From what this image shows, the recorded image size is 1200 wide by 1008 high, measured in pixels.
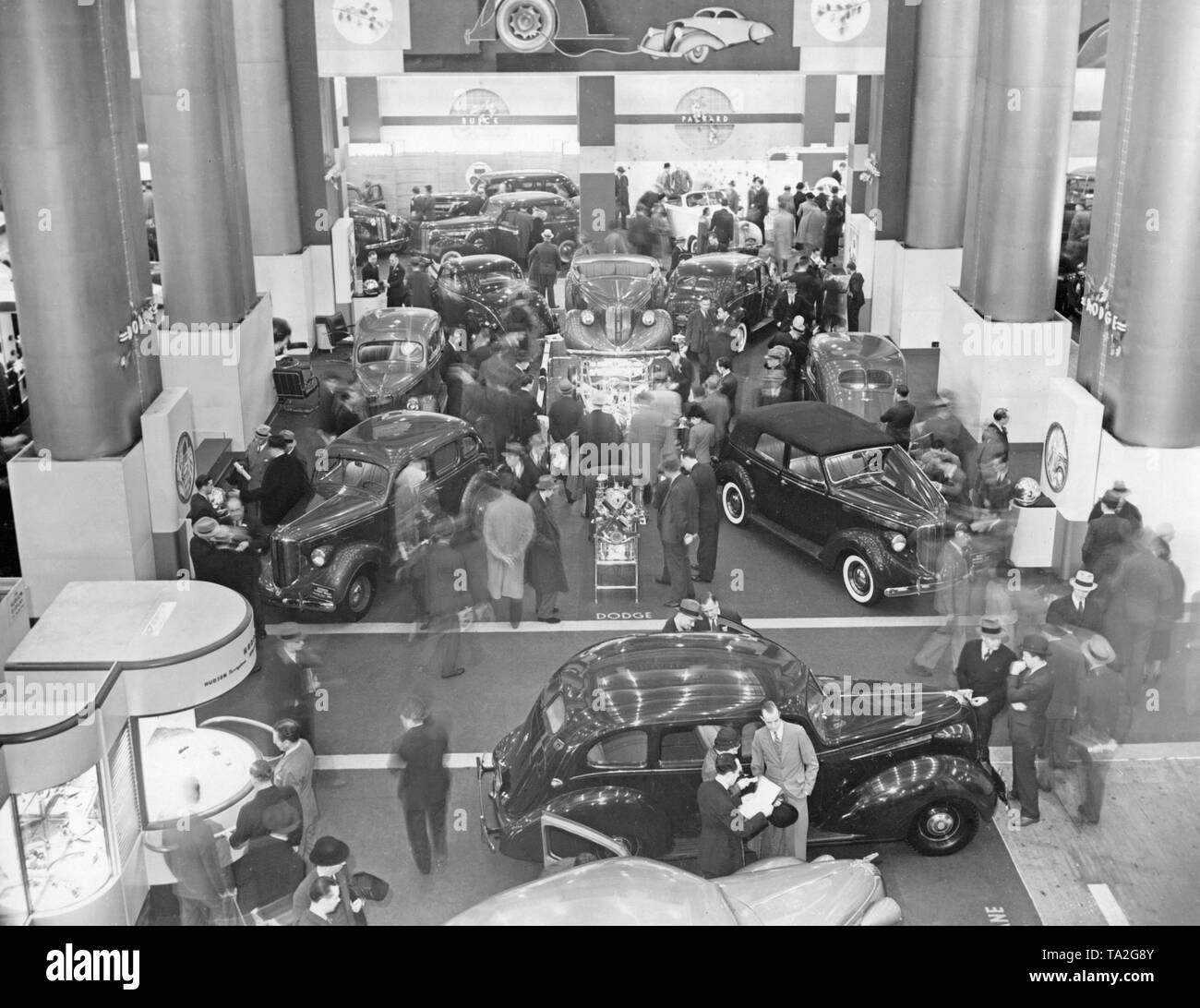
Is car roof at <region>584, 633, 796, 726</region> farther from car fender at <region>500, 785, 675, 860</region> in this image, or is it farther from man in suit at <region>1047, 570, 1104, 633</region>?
man in suit at <region>1047, 570, 1104, 633</region>

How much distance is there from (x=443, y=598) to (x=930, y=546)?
14.1 feet

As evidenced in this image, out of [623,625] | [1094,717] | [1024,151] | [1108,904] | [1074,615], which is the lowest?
[1108,904]

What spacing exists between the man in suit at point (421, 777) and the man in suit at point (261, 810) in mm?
746

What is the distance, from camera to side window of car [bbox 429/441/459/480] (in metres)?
13.6

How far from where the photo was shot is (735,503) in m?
15.0

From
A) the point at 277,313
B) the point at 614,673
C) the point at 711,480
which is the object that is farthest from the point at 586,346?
the point at 614,673

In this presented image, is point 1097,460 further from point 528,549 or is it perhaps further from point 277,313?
point 277,313

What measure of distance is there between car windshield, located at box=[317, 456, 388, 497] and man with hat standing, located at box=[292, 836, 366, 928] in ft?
18.6

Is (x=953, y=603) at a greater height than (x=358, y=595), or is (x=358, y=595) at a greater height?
(x=953, y=603)

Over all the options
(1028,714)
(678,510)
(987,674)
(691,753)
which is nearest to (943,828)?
(1028,714)

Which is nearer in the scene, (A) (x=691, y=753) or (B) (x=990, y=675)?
(A) (x=691, y=753)

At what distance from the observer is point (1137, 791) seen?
10227mm

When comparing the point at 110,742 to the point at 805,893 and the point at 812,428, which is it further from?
the point at 812,428

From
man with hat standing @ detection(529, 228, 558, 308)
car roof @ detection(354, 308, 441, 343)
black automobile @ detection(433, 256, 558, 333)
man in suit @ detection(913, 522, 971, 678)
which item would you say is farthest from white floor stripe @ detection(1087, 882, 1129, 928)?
man with hat standing @ detection(529, 228, 558, 308)
